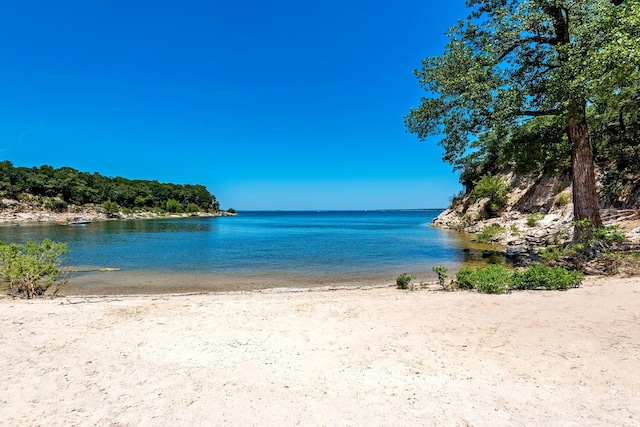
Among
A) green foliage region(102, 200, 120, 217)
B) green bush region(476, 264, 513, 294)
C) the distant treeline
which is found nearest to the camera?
green bush region(476, 264, 513, 294)

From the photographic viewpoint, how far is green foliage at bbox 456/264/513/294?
9547 mm

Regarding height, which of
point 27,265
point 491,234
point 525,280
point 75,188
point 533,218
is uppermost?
point 75,188

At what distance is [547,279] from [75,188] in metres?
131

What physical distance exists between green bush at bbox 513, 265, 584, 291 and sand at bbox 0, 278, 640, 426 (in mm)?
1516

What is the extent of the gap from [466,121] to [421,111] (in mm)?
1922

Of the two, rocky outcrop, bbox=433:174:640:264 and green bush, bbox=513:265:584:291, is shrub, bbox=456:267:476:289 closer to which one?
green bush, bbox=513:265:584:291

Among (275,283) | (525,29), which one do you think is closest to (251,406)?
(275,283)

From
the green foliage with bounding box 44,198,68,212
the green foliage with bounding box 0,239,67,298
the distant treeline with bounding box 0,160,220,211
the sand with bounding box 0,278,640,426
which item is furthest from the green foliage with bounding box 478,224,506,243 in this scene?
the distant treeline with bounding box 0,160,220,211

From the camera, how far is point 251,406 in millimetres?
3984

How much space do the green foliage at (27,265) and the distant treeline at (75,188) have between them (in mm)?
112688

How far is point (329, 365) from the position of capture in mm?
5039

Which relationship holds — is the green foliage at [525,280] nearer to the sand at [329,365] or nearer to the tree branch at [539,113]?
the sand at [329,365]

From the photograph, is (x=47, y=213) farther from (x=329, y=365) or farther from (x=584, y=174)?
(x=584, y=174)

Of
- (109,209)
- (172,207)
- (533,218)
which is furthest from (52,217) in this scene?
(533,218)
